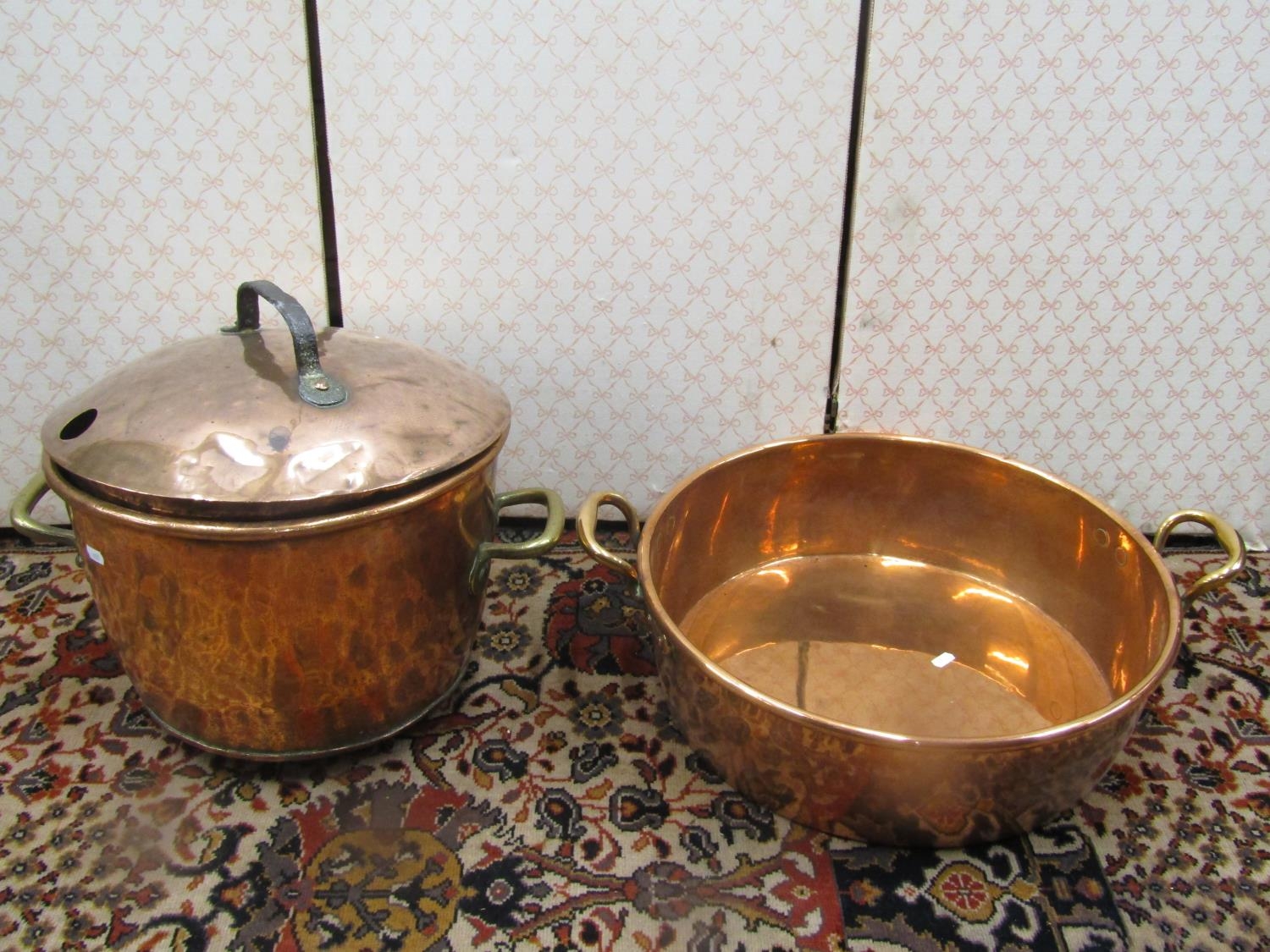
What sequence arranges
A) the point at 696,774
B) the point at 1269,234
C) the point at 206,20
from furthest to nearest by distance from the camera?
the point at 1269,234 < the point at 206,20 < the point at 696,774

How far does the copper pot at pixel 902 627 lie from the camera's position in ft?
2.42

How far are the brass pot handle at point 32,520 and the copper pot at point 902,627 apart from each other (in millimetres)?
499

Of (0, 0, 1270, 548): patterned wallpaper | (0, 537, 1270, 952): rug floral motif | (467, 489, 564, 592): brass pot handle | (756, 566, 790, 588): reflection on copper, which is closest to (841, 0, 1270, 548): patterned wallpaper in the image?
(0, 0, 1270, 548): patterned wallpaper

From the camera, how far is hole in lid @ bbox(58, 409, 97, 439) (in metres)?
0.78

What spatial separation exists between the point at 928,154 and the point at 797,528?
0.47 m

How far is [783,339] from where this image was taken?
1180 mm

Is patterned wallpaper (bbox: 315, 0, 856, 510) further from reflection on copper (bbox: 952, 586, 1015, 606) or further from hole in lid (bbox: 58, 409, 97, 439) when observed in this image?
hole in lid (bbox: 58, 409, 97, 439)

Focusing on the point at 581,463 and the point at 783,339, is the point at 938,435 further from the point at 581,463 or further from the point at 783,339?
the point at 581,463

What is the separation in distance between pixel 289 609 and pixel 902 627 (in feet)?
2.23

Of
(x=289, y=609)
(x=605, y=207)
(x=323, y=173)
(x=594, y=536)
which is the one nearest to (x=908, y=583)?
(x=594, y=536)

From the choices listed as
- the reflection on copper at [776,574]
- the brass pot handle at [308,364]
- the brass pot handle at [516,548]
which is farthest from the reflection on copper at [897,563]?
the brass pot handle at [308,364]

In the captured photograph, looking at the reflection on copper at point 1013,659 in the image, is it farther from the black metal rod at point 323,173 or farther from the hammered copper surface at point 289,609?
the black metal rod at point 323,173

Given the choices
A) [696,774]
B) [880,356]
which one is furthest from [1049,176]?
[696,774]

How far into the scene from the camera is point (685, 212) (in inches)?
43.4
